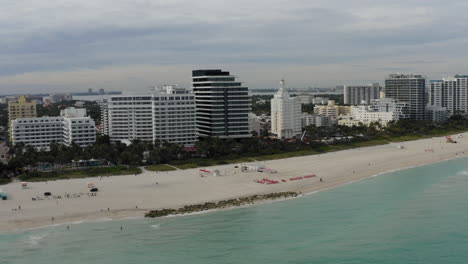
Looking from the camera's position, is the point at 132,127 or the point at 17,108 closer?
the point at 132,127

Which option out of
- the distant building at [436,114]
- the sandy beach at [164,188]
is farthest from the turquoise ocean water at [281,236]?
the distant building at [436,114]

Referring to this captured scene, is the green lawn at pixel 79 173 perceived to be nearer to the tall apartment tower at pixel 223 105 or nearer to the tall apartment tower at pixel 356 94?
the tall apartment tower at pixel 223 105

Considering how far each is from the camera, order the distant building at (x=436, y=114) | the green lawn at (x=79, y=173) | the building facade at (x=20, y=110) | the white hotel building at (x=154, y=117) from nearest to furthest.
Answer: the green lawn at (x=79, y=173) → the white hotel building at (x=154, y=117) → the building facade at (x=20, y=110) → the distant building at (x=436, y=114)

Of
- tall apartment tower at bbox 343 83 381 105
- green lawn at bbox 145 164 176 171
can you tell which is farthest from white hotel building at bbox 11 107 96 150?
tall apartment tower at bbox 343 83 381 105

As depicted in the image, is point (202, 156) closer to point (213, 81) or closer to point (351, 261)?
point (213, 81)

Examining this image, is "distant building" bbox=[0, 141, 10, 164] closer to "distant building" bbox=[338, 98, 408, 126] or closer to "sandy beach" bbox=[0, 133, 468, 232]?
"sandy beach" bbox=[0, 133, 468, 232]

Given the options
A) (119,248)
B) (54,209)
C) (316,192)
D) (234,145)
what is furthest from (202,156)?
(119,248)
